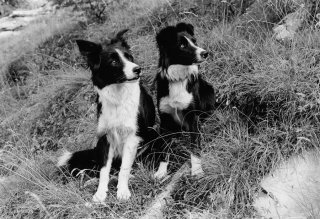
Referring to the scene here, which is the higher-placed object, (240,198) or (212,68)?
(212,68)

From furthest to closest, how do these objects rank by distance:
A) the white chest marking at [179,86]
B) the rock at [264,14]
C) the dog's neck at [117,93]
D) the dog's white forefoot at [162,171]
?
the rock at [264,14] → the dog's white forefoot at [162,171] → the white chest marking at [179,86] → the dog's neck at [117,93]

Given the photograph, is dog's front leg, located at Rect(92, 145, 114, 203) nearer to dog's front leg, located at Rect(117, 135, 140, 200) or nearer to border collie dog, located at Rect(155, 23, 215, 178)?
dog's front leg, located at Rect(117, 135, 140, 200)

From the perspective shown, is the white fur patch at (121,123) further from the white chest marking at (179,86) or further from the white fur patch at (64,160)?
the white fur patch at (64,160)

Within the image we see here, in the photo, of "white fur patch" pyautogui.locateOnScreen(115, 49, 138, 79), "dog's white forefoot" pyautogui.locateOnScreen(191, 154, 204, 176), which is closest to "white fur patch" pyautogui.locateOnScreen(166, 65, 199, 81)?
"white fur patch" pyautogui.locateOnScreen(115, 49, 138, 79)

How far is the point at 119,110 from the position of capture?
382 cm

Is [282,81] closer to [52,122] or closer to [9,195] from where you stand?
[9,195]

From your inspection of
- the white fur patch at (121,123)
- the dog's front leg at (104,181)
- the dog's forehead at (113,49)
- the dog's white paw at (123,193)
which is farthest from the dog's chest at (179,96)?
the dog's white paw at (123,193)

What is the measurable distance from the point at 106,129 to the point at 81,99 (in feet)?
7.31

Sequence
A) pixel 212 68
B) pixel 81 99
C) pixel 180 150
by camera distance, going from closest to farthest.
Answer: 1. pixel 180 150
2. pixel 212 68
3. pixel 81 99

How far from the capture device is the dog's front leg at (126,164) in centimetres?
373

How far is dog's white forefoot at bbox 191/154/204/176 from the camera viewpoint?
12.1 ft

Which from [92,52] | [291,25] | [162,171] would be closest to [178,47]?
[92,52]

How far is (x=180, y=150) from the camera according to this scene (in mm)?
4102

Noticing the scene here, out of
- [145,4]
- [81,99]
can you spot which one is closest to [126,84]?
[81,99]
